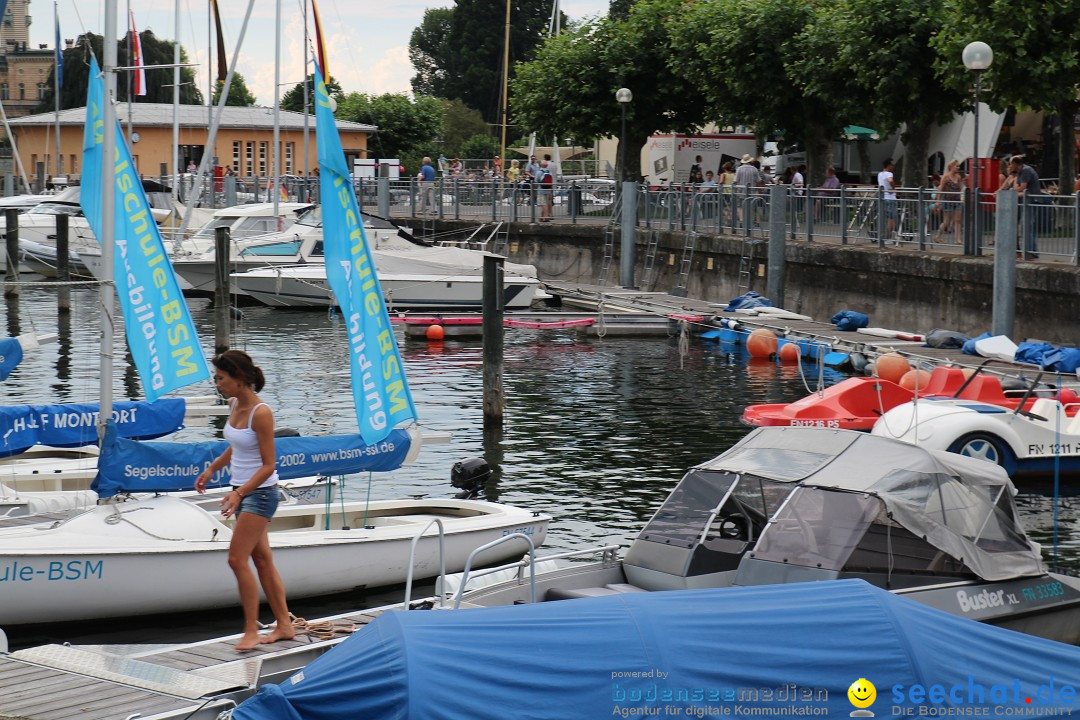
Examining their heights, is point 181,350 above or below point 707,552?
above

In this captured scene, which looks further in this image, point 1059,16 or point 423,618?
point 1059,16

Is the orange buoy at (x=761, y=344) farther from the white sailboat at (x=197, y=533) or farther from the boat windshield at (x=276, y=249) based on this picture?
the boat windshield at (x=276, y=249)

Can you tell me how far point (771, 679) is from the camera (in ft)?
24.8

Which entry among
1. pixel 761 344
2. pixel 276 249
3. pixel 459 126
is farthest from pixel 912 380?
pixel 459 126

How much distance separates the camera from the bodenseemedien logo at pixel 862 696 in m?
7.71

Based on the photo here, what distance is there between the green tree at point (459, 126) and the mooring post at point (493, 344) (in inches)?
2666

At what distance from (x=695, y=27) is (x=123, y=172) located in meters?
26.9

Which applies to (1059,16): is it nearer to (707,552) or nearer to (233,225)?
(707,552)

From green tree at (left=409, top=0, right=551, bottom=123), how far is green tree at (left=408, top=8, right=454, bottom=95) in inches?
335

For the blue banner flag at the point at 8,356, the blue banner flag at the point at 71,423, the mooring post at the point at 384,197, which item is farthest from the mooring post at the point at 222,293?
the mooring post at the point at 384,197

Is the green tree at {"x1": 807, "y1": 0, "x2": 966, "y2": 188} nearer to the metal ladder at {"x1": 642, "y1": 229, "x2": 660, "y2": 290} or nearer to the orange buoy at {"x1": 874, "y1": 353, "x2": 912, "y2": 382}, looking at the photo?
the metal ladder at {"x1": 642, "y1": 229, "x2": 660, "y2": 290}

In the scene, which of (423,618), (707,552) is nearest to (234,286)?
(707,552)

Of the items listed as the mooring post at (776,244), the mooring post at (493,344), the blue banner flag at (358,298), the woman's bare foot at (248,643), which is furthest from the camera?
the mooring post at (776,244)

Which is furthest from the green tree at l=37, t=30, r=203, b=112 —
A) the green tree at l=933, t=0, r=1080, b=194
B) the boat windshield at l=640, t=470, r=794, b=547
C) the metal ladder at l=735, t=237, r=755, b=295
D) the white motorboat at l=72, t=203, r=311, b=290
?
the boat windshield at l=640, t=470, r=794, b=547
